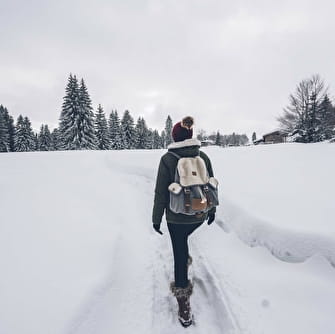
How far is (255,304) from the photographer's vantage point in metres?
2.35

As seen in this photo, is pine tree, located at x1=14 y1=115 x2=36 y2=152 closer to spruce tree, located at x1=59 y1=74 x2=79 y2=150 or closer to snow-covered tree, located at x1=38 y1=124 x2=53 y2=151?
snow-covered tree, located at x1=38 y1=124 x2=53 y2=151

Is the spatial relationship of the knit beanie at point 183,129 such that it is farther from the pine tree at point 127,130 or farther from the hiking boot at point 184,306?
the pine tree at point 127,130

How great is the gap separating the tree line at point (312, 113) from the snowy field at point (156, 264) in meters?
28.3

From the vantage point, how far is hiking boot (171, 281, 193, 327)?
218cm

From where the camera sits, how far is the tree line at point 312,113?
1063 inches

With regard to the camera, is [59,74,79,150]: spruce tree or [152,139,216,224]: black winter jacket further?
[59,74,79,150]: spruce tree

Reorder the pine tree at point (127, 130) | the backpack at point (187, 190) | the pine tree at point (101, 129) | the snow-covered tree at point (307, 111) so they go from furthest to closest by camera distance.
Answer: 1. the pine tree at point (127, 130)
2. the pine tree at point (101, 129)
3. the snow-covered tree at point (307, 111)
4. the backpack at point (187, 190)

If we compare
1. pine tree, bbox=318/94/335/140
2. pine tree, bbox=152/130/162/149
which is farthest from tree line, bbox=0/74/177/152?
pine tree, bbox=318/94/335/140

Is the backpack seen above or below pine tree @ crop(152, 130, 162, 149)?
below

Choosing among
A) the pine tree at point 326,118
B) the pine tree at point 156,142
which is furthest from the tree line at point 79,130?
the pine tree at point 326,118

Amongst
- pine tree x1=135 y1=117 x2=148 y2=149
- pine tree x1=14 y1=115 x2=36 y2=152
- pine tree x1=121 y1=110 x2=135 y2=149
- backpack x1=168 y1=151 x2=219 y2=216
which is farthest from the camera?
pine tree x1=135 y1=117 x2=148 y2=149

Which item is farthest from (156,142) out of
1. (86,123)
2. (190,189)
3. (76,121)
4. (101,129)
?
(190,189)

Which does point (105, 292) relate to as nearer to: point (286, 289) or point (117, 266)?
point (117, 266)

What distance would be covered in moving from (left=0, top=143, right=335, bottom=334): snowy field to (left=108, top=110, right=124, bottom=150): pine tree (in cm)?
3476
